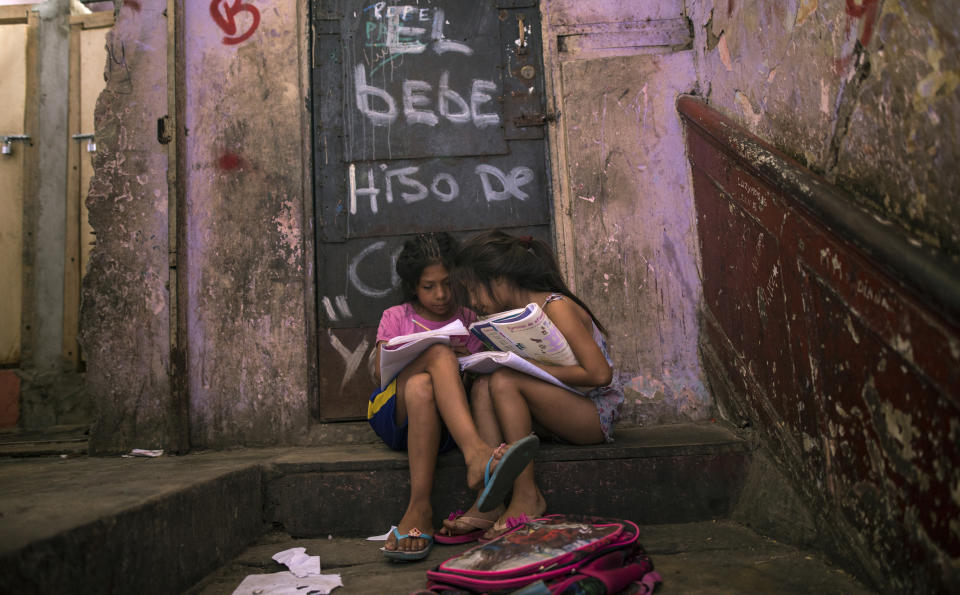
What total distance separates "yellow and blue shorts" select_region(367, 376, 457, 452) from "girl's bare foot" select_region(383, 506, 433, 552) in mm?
348

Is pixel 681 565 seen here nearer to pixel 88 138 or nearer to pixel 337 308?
pixel 337 308

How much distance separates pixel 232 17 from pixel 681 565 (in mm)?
3447

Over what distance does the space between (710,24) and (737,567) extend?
102 inches

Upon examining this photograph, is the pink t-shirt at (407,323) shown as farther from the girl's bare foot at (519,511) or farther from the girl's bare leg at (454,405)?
the girl's bare foot at (519,511)

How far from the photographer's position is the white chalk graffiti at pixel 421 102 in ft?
11.6

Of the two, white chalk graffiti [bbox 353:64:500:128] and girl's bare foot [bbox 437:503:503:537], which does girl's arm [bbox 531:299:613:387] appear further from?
white chalk graffiti [bbox 353:64:500:128]

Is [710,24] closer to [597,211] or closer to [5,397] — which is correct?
[597,211]

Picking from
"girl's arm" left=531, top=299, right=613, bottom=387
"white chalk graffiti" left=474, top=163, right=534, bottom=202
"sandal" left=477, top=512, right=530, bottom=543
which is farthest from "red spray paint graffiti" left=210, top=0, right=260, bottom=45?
"sandal" left=477, top=512, right=530, bottom=543

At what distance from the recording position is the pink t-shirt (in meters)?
2.89

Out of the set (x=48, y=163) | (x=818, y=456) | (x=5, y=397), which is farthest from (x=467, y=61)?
(x=5, y=397)

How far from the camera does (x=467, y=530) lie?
7.47 feet

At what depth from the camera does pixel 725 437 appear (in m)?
2.67

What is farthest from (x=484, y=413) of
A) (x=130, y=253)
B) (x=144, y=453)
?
(x=130, y=253)

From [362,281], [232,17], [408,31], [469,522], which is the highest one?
[232,17]
